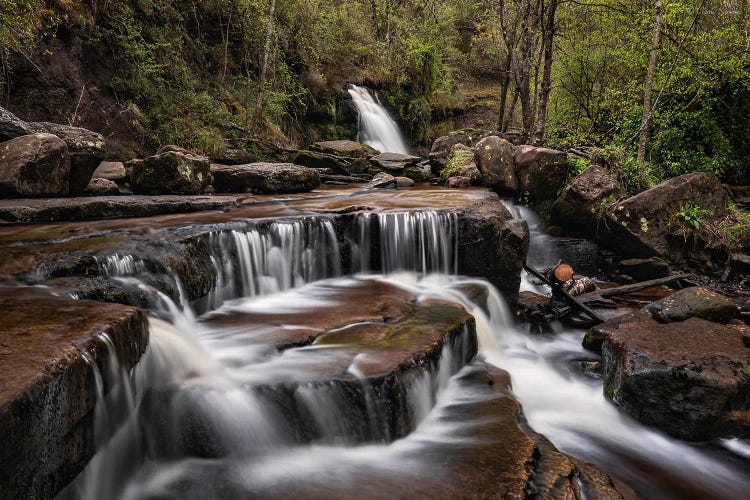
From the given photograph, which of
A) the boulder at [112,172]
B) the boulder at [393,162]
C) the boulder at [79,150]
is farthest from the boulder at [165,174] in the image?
the boulder at [393,162]

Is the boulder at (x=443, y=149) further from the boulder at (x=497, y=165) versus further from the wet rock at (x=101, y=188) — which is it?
the wet rock at (x=101, y=188)

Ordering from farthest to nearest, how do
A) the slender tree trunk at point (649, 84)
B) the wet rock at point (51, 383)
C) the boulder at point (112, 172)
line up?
the slender tree trunk at point (649, 84), the boulder at point (112, 172), the wet rock at point (51, 383)

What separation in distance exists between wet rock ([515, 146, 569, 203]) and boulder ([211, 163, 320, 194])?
18.1 ft

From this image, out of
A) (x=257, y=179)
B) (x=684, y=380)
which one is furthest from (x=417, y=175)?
(x=684, y=380)

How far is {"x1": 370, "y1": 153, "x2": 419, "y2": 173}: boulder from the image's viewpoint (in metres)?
15.3

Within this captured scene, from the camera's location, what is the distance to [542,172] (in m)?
10.4

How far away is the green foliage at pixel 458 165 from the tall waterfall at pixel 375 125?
19.3 feet

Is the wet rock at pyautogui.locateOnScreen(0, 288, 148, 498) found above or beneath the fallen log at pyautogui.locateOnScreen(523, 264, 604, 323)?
above

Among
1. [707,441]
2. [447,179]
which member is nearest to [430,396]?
[707,441]

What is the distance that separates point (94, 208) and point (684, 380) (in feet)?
26.0

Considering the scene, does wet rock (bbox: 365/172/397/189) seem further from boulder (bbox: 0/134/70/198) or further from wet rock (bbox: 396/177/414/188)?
boulder (bbox: 0/134/70/198)

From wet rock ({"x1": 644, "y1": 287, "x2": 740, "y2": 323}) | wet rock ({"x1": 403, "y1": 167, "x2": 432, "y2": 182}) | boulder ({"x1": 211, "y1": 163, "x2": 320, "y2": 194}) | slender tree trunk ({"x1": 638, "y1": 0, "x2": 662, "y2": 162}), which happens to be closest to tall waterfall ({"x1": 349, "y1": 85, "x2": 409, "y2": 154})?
wet rock ({"x1": 403, "y1": 167, "x2": 432, "y2": 182})

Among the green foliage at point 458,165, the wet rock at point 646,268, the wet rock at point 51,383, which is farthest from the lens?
the green foliage at point 458,165

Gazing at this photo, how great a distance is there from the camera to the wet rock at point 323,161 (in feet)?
47.6
